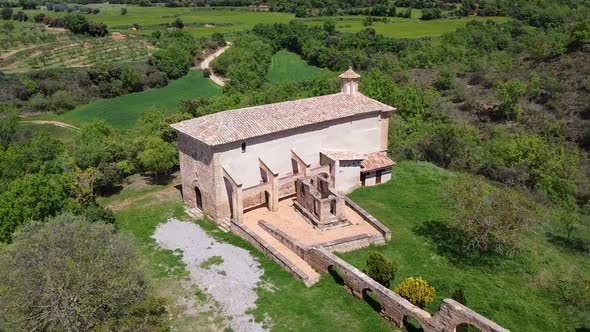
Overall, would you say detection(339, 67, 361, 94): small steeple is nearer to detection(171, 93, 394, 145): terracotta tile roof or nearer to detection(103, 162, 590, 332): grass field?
detection(171, 93, 394, 145): terracotta tile roof

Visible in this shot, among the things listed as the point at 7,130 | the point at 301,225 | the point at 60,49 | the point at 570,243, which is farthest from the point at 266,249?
the point at 60,49

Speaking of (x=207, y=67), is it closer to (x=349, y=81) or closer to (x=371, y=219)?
(x=349, y=81)

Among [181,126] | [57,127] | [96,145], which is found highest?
[181,126]

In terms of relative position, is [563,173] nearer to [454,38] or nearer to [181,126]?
[181,126]

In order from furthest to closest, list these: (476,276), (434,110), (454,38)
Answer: (454,38), (434,110), (476,276)

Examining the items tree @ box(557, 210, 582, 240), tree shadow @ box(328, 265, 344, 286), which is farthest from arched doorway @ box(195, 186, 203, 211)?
tree @ box(557, 210, 582, 240)

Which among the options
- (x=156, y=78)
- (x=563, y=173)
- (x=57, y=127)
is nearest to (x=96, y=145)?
(x=57, y=127)

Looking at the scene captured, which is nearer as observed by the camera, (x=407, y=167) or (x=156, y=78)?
(x=407, y=167)
